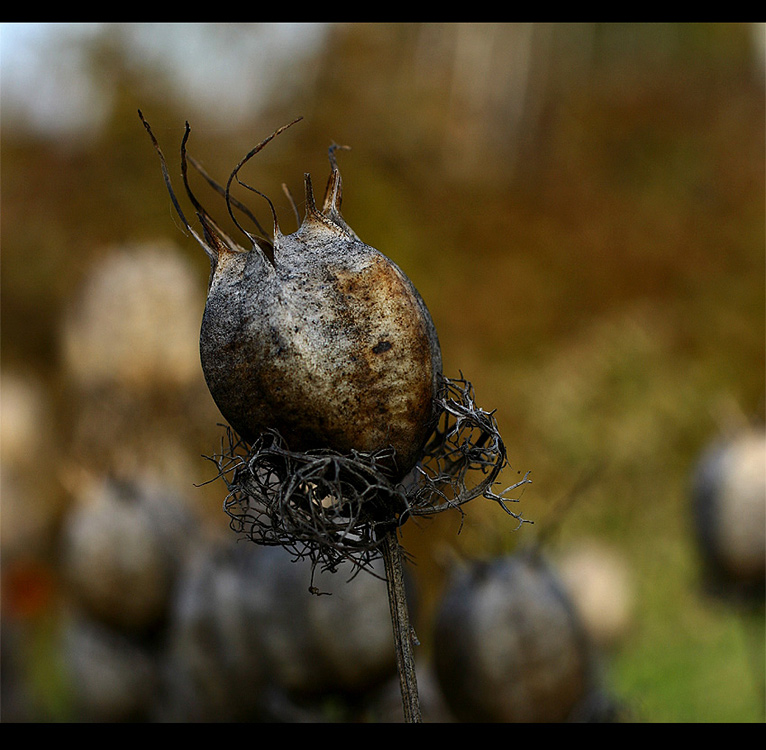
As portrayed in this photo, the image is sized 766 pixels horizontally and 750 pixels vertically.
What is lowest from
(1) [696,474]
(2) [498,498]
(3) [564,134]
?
(2) [498,498]

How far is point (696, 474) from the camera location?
80.4 inches

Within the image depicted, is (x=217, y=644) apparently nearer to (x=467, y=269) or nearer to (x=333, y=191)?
(x=333, y=191)

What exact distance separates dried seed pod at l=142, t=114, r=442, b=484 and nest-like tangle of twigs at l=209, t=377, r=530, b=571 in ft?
0.06

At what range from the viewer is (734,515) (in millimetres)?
1827

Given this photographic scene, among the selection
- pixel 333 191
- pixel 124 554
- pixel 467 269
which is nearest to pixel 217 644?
pixel 124 554

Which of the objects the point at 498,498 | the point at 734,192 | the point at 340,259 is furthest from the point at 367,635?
the point at 734,192

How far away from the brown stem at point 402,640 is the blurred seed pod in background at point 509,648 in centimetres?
68

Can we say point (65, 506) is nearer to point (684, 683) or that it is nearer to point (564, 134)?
point (684, 683)

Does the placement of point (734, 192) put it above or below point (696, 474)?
above

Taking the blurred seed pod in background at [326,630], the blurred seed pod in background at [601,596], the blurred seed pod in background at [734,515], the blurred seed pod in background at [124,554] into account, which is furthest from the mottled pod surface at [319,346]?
the blurred seed pod in background at [601,596]

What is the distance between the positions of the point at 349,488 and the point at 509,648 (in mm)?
749

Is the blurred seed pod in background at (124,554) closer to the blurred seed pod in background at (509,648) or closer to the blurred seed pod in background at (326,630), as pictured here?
the blurred seed pod in background at (326,630)

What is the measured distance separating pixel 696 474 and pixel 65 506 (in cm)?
279

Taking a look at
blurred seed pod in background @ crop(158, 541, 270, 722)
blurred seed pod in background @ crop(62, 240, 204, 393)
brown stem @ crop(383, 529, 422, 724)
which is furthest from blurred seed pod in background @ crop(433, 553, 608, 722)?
blurred seed pod in background @ crop(62, 240, 204, 393)
